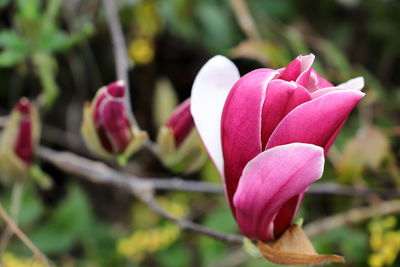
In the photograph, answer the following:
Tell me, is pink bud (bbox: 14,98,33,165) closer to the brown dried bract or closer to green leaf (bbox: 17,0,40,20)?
green leaf (bbox: 17,0,40,20)

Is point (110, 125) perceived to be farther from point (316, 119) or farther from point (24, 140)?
point (316, 119)

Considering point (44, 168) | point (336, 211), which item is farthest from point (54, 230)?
point (336, 211)

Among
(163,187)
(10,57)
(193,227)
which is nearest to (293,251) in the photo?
(193,227)

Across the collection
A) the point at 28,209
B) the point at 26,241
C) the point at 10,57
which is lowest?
the point at 28,209

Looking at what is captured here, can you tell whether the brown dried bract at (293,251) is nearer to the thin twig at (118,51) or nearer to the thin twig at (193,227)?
the thin twig at (193,227)

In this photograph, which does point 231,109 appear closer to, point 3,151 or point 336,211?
point 3,151

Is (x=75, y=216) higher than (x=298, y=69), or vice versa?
(x=298, y=69)

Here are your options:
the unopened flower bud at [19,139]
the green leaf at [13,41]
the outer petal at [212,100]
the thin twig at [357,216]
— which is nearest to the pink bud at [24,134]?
the unopened flower bud at [19,139]
